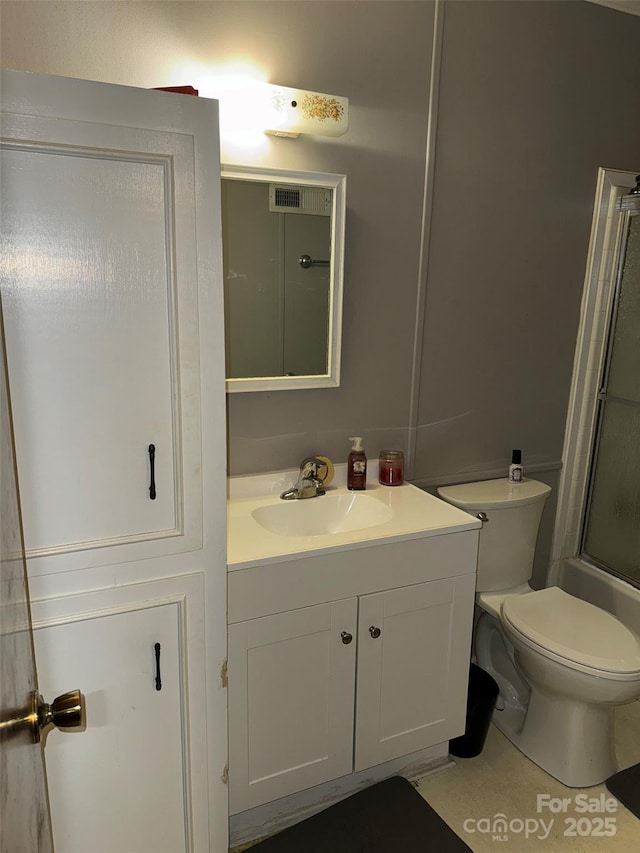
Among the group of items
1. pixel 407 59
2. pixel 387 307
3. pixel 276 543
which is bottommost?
pixel 276 543

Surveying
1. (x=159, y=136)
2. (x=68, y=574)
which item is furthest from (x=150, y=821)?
(x=159, y=136)

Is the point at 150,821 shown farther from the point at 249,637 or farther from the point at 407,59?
the point at 407,59

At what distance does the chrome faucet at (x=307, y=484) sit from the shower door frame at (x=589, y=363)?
1.10 m

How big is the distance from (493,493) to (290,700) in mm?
981

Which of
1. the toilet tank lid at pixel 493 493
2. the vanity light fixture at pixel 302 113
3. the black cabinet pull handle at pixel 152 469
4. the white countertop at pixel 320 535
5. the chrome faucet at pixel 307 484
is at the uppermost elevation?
the vanity light fixture at pixel 302 113

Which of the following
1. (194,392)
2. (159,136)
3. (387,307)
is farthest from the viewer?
(387,307)

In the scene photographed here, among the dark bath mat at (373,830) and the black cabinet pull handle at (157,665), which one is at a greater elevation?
the black cabinet pull handle at (157,665)

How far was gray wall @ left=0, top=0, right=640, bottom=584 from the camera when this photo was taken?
1.77 m

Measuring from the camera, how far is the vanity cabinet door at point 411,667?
1.79m

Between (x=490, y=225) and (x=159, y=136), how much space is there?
1.34 metres

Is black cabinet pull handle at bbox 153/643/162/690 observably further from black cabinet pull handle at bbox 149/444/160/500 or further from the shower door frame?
the shower door frame

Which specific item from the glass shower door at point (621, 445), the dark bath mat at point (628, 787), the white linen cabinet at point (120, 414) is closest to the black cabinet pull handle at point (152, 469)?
the white linen cabinet at point (120, 414)

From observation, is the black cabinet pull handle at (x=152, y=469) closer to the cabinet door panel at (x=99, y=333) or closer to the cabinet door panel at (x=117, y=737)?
the cabinet door panel at (x=99, y=333)

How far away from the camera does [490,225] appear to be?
7.19 feet
